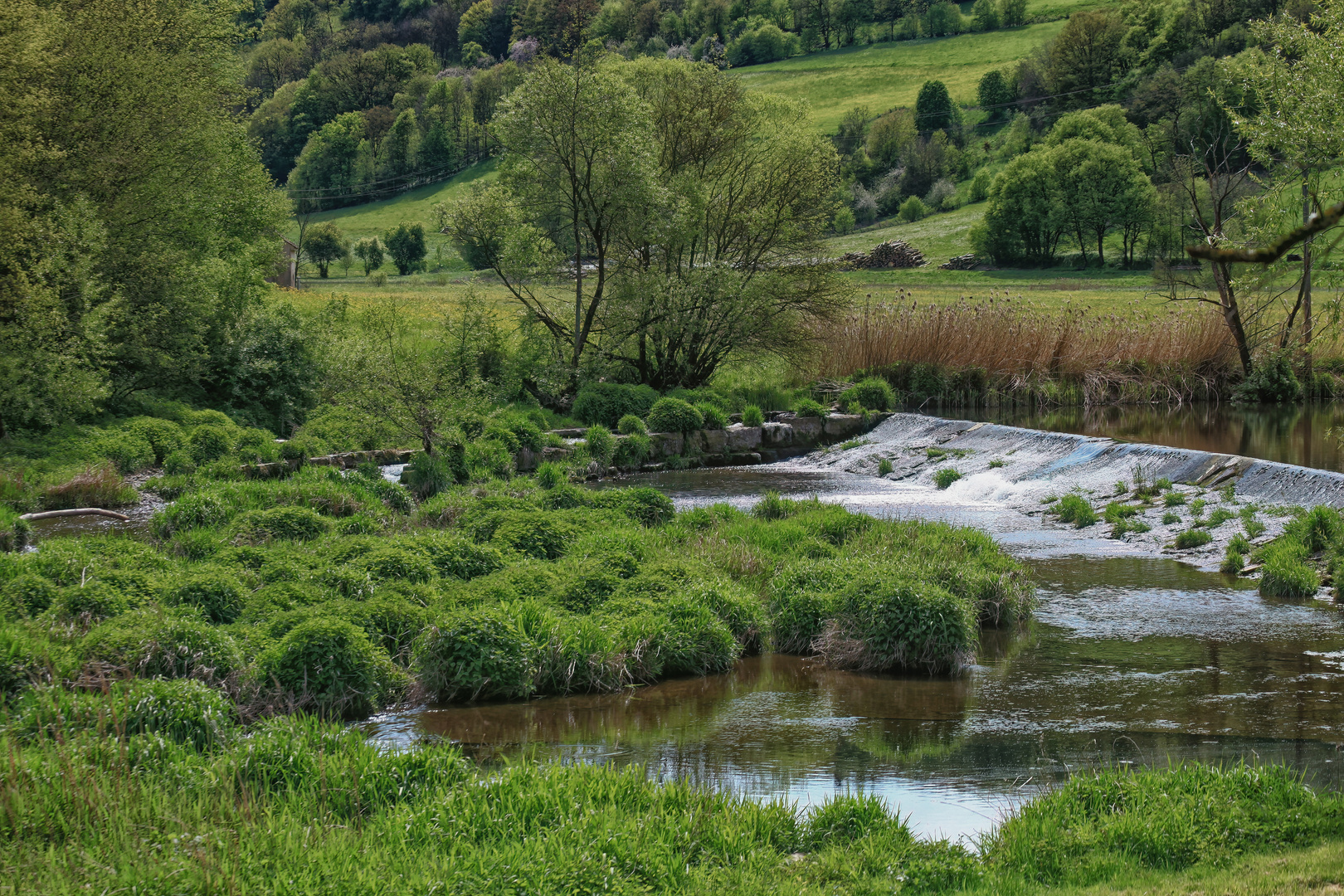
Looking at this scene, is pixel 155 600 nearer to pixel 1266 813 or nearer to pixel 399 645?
pixel 399 645

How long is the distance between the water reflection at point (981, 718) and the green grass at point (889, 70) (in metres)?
107

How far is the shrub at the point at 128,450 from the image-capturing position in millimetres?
20031

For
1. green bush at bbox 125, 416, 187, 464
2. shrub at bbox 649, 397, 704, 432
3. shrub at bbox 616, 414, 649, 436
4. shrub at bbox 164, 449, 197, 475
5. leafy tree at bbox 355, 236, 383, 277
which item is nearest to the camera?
shrub at bbox 164, 449, 197, 475

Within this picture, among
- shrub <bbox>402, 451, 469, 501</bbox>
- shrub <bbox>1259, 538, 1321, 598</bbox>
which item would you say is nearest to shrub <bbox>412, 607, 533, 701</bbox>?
shrub <bbox>1259, 538, 1321, 598</bbox>

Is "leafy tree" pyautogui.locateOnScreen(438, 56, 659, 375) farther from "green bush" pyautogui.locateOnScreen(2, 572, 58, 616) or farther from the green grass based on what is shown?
the green grass

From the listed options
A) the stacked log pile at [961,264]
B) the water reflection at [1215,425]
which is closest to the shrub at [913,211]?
the stacked log pile at [961,264]

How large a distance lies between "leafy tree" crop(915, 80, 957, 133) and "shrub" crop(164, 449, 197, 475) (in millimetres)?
102827

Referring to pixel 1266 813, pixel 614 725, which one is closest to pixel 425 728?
pixel 614 725

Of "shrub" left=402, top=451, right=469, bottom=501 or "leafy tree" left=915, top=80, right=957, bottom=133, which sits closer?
"shrub" left=402, top=451, right=469, bottom=501

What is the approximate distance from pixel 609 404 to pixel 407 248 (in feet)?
262

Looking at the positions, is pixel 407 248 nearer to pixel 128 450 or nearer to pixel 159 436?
pixel 159 436

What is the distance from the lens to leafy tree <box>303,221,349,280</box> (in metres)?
98.8

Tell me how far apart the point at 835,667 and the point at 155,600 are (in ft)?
23.2

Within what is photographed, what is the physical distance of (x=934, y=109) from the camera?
111625 millimetres
